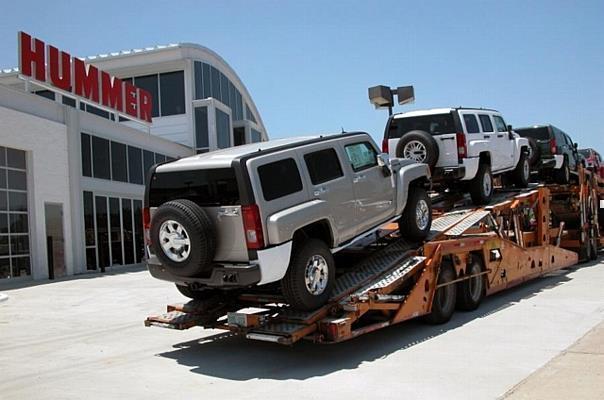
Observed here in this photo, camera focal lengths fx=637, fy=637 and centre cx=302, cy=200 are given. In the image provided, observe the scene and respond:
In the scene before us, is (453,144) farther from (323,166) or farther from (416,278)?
(323,166)

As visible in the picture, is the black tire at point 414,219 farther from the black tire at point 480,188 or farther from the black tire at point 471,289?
the black tire at point 480,188

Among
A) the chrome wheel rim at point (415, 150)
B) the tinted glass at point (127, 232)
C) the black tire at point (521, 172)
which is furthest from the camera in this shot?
the tinted glass at point (127, 232)

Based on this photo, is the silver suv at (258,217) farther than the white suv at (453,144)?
No

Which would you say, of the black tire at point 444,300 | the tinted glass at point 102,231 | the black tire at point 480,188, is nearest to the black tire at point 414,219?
the black tire at point 444,300

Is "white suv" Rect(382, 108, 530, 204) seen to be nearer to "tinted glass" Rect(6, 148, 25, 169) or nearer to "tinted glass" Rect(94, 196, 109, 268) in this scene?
"tinted glass" Rect(6, 148, 25, 169)

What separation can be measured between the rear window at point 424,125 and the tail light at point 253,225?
6.00m

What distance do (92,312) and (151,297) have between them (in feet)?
6.24

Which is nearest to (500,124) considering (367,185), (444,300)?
(444,300)

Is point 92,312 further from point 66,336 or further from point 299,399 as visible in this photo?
point 299,399

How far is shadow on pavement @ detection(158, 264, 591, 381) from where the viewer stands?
275 inches

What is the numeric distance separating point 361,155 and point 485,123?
4.97 m

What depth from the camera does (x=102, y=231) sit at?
74.0 feet

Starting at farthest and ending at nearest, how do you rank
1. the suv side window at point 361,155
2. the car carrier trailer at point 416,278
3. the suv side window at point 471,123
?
the suv side window at point 471,123 → the suv side window at point 361,155 → the car carrier trailer at point 416,278

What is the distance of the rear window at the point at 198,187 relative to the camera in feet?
23.0
